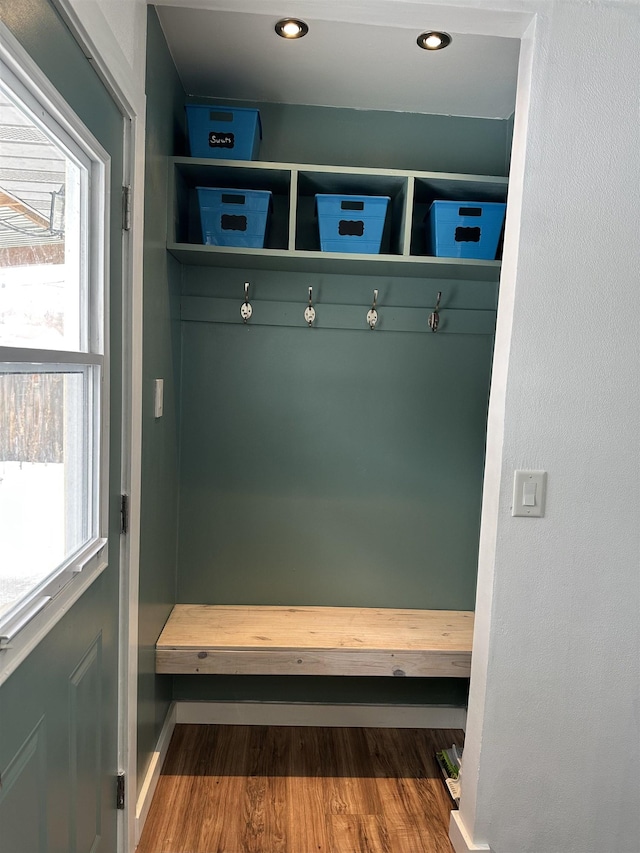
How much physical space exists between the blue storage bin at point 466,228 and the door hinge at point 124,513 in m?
1.38

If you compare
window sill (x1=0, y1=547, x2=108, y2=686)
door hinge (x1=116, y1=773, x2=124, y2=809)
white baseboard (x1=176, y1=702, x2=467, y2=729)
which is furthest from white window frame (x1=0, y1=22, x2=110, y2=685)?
white baseboard (x1=176, y1=702, x2=467, y2=729)

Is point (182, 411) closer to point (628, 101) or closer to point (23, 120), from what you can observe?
point (23, 120)

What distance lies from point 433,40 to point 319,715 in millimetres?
2505

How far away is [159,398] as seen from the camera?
2.02 metres

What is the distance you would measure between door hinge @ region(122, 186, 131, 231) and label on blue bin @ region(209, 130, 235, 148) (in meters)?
0.67

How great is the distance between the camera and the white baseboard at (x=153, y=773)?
191cm

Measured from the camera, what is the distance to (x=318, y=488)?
254 centimetres

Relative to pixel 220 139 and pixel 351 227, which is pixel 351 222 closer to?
pixel 351 227

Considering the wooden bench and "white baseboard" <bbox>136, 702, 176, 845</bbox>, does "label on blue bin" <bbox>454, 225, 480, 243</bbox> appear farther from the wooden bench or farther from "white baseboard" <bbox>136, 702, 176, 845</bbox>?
"white baseboard" <bbox>136, 702, 176, 845</bbox>

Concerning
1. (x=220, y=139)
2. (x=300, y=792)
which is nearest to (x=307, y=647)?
(x=300, y=792)

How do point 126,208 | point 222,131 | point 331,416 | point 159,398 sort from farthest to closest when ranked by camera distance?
point 331,416 < point 222,131 < point 159,398 < point 126,208

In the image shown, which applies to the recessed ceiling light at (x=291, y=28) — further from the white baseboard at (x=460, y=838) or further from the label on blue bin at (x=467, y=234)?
the white baseboard at (x=460, y=838)

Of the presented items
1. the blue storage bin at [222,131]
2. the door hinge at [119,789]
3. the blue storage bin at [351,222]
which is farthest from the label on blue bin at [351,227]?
the door hinge at [119,789]

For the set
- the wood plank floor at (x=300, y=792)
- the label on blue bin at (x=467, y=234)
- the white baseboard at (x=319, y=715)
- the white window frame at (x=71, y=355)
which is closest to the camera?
the white window frame at (x=71, y=355)
